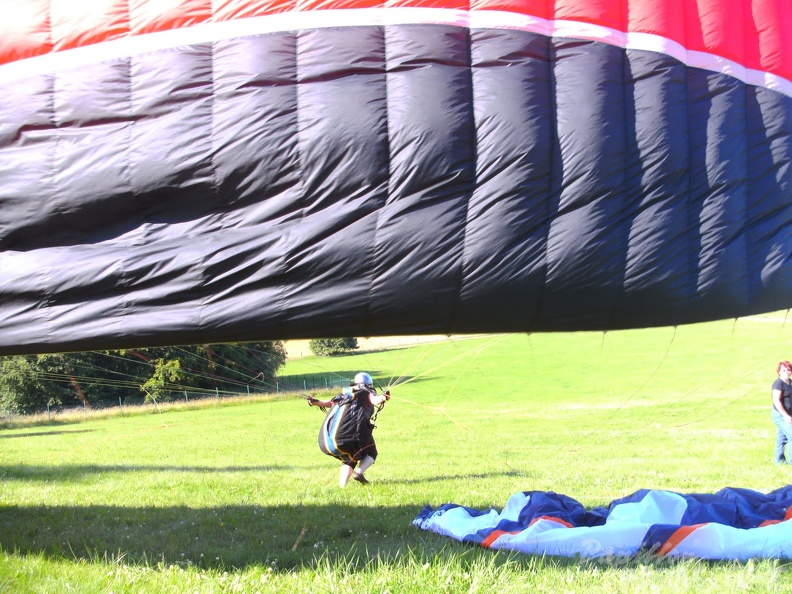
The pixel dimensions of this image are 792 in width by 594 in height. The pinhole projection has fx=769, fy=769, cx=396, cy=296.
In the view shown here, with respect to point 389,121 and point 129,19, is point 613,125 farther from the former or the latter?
point 129,19

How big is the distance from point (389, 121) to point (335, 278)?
831mm

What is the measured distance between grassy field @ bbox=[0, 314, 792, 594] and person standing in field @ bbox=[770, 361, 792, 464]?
47 cm

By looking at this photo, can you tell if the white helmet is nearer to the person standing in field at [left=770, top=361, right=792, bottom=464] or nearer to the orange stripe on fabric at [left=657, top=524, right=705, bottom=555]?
the orange stripe on fabric at [left=657, top=524, right=705, bottom=555]

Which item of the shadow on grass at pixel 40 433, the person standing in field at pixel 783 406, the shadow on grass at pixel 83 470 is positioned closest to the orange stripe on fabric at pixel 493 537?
the shadow on grass at pixel 83 470

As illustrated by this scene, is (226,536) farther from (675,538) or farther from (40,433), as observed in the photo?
(40,433)

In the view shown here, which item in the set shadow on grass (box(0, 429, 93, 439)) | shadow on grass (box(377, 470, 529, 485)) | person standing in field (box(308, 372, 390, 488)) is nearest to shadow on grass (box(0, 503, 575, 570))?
person standing in field (box(308, 372, 390, 488))

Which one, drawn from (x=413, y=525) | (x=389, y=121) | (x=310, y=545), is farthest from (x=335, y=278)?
(x=413, y=525)

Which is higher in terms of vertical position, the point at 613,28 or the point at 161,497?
the point at 613,28

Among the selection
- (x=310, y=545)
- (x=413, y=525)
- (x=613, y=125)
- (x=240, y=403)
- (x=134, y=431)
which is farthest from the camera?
(x=240, y=403)

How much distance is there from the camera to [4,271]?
3770 millimetres

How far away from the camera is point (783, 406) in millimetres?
9211

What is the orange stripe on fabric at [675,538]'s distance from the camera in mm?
4484

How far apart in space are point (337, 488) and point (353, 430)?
60 cm

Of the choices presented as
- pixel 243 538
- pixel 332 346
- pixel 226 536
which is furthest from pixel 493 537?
pixel 332 346
